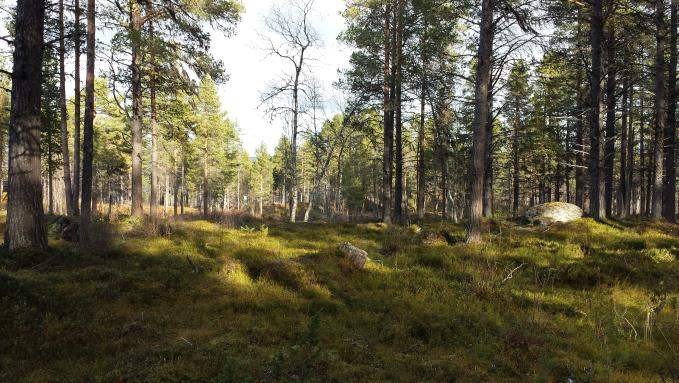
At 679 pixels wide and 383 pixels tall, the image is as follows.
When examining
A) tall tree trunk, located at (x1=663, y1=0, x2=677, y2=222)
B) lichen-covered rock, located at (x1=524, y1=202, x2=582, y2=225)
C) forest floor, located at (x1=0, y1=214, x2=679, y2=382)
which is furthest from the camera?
tall tree trunk, located at (x1=663, y1=0, x2=677, y2=222)

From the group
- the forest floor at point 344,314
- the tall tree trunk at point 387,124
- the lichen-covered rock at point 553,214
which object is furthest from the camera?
the tall tree trunk at point 387,124

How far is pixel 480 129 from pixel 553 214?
6738mm

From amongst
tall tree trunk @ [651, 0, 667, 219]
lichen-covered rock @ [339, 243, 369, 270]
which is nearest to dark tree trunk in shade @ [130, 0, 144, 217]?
lichen-covered rock @ [339, 243, 369, 270]

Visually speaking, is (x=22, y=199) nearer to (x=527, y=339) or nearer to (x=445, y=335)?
(x=445, y=335)

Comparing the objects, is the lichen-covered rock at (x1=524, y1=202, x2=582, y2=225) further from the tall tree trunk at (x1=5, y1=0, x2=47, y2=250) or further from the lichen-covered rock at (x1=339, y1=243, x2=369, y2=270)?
the tall tree trunk at (x1=5, y1=0, x2=47, y2=250)

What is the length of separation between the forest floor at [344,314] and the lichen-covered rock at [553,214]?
3.92m

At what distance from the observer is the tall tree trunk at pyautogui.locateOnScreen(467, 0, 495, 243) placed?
10367 millimetres

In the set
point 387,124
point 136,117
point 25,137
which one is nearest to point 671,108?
point 387,124

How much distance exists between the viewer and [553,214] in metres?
14.5

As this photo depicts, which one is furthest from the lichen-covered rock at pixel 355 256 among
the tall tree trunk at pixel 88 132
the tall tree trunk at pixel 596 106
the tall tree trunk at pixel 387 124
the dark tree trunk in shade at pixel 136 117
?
the dark tree trunk in shade at pixel 136 117

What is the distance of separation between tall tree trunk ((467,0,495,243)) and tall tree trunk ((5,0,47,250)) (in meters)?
10.8

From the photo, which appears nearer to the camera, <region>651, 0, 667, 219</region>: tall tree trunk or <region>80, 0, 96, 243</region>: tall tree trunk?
<region>80, 0, 96, 243</region>: tall tree trunk

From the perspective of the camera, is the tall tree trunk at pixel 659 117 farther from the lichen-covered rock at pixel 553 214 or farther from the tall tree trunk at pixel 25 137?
the tall tree trunk at pixel 25 137

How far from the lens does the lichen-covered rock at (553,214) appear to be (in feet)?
46.9
